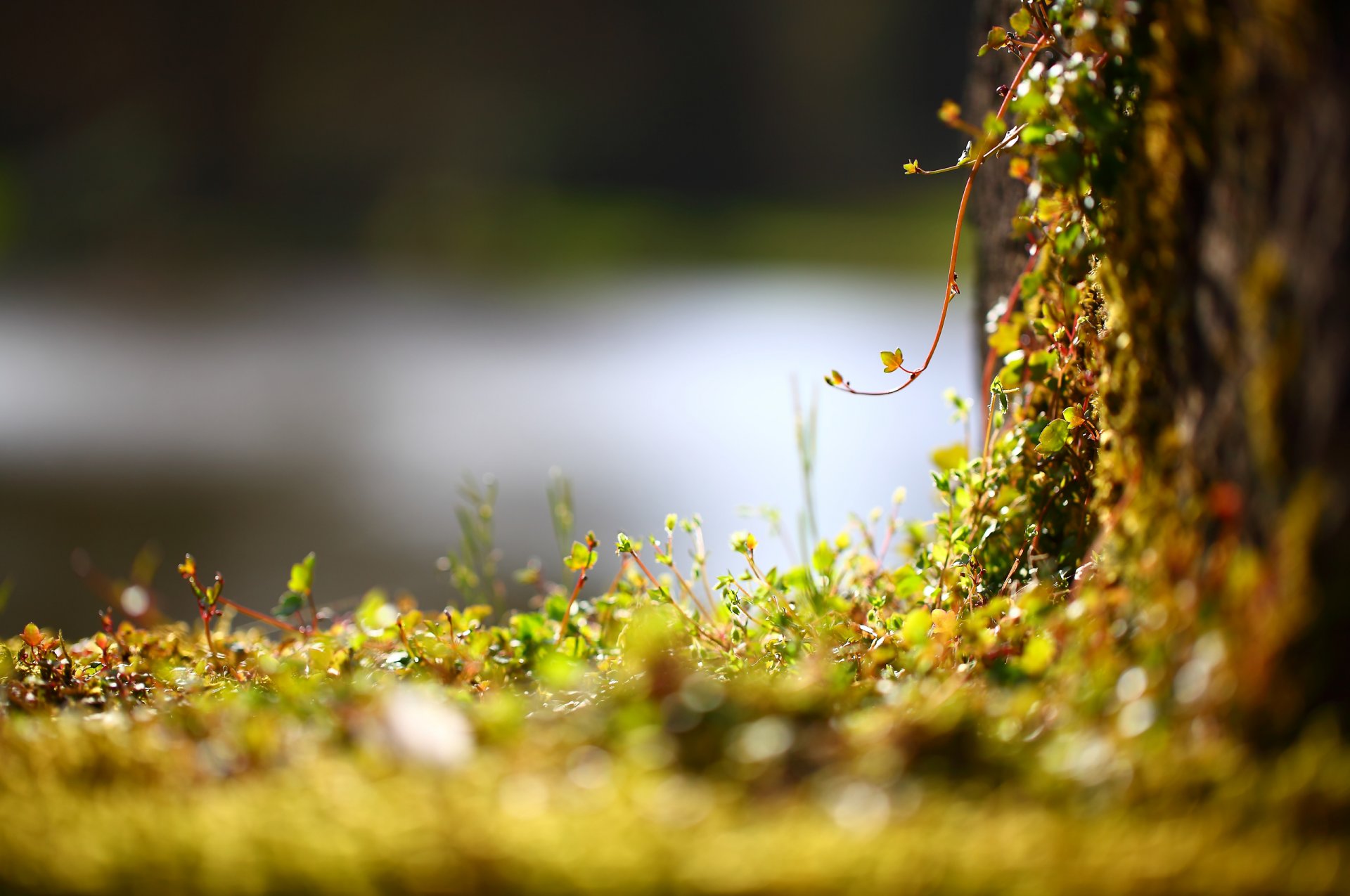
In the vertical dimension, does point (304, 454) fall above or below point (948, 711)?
above

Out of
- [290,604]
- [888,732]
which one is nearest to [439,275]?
[290,604]

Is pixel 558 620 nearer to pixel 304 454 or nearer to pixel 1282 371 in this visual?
pixel 1282 371

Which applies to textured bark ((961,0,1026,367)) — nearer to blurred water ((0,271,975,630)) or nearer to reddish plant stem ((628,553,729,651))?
reddish plant stem ((628,553,729,651))

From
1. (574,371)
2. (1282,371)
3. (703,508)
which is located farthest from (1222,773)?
(574,371)

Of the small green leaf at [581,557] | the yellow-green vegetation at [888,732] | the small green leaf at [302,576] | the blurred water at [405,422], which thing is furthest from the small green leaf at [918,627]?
the blurred water at [405,422]

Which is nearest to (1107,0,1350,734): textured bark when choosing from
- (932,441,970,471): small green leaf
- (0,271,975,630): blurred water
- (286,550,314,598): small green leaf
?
(932,441,970,471): small green leaf

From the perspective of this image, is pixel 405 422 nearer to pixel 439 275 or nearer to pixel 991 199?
pixel 991 199

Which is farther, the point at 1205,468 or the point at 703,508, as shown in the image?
the point at 703,508

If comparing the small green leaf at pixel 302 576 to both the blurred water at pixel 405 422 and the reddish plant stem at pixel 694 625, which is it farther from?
the blurred water at pixel 405 422
